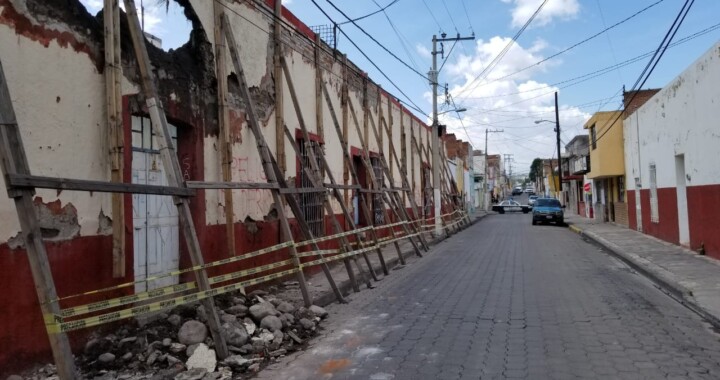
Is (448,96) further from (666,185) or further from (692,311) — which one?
(692,311)

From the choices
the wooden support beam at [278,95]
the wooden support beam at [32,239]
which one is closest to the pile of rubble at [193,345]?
the wooden support beam at [32,239]

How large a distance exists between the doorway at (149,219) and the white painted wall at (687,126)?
11.9 m

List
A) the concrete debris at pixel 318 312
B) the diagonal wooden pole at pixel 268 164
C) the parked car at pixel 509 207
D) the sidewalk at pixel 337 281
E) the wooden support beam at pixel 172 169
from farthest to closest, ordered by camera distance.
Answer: the parked car at pixel 509 207 → the sidewalk at pixel 337 281 → the diagonal wooden pole at pixel 268 164 → the concrete debris at pixel 318 312 → the wooden support beam at pixel 172 169

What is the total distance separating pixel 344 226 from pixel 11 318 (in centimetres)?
978

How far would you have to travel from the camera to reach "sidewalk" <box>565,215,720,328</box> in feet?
27.0

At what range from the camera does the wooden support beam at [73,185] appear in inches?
157

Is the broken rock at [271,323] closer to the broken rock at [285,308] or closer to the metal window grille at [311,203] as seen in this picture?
the broken rock at [285,308]

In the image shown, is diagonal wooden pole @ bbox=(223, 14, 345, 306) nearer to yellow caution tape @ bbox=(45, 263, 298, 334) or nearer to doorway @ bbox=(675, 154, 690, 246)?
yellow caution tape @ bbox=(45, 263, 298, 334)

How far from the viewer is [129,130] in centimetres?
648

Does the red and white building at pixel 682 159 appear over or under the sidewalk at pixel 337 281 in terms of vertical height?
over

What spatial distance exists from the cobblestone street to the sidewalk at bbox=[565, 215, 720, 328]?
267 mm

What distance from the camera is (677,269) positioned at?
1144cm

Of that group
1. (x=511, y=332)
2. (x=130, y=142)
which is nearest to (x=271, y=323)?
(x=130, y=142)

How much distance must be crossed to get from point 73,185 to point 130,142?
223 cm
